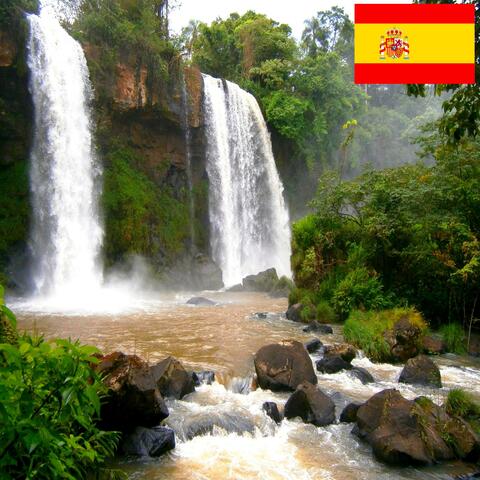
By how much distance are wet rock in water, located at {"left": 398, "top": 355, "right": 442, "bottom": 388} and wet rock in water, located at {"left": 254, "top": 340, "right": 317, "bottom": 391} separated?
1.71 m

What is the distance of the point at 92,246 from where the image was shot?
19.8m

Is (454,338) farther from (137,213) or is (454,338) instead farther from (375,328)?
(137,213)

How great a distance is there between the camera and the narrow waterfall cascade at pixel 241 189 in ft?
82.6

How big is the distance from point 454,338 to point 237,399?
6.04m

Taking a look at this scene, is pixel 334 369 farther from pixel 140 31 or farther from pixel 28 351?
pixel 140 31

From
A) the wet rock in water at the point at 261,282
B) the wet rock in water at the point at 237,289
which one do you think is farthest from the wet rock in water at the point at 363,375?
the wet rock in water at the point at 237,289

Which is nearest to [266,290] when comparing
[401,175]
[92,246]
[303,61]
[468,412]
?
[92,246]

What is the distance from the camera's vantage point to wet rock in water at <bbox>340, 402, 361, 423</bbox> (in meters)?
6.50

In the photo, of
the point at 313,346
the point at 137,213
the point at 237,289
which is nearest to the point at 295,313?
the point at 313,346

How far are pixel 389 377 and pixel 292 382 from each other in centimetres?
216

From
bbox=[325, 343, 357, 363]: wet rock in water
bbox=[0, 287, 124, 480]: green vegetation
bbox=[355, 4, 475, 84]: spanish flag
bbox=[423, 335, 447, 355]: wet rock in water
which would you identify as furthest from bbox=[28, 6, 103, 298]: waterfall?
bbox=[0, 287, 124, 480]: green vegetation

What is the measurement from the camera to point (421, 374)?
8.16 metres

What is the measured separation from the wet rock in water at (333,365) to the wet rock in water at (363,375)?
0.55 feet

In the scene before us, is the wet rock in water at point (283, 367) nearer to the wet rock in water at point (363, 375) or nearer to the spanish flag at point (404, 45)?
the wet rock in water at point (363, 375)
